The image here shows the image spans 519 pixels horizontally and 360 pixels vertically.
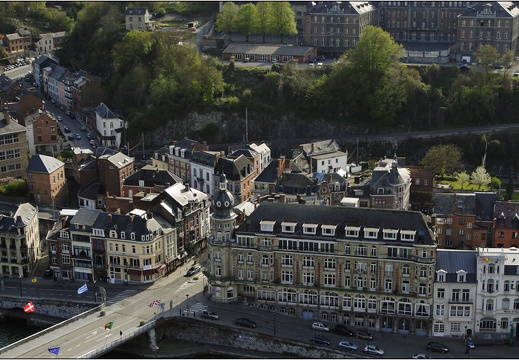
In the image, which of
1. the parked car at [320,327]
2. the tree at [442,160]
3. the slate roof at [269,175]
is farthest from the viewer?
the tree at [442,160]

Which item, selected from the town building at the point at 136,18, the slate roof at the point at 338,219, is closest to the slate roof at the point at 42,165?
the slate roof at the point at 338,219

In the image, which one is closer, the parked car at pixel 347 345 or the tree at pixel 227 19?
the parked car at pixel 347 345

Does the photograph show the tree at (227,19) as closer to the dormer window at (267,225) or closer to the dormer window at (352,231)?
the dormer window at (267,225)

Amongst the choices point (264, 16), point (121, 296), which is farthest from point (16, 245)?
point (264, 16)

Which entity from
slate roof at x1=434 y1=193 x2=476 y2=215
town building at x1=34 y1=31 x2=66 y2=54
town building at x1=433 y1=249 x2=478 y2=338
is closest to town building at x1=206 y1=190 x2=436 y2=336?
town building at x1=433 y1=249 x2=478 y2=338

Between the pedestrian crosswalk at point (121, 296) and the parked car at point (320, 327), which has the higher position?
the pedestrian crosswalk at point (121, 296)

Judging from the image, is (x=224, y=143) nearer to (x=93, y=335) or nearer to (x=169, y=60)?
(x=169, y=60)

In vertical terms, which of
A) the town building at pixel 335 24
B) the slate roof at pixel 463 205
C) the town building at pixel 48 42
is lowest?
the slate roof at pixel 463 205

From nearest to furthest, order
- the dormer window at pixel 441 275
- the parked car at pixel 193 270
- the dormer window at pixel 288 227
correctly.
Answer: the dormer window at pixel 441 275
the dormer window at pixel 288 227
the parked car at pixel 193 270
